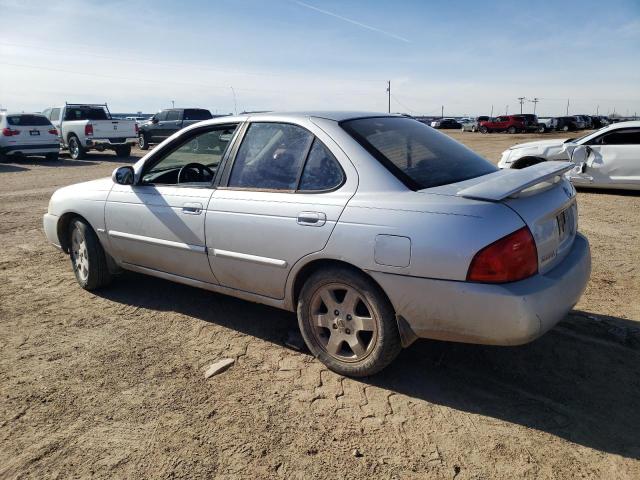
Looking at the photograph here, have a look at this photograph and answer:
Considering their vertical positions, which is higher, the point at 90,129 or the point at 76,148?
the point at 90,129

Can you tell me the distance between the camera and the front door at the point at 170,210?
3.68m

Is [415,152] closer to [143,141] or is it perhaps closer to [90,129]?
[90,129]

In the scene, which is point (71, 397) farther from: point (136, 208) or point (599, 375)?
point (599, 375)

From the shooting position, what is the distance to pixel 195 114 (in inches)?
853

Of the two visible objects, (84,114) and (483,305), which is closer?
(483,305)

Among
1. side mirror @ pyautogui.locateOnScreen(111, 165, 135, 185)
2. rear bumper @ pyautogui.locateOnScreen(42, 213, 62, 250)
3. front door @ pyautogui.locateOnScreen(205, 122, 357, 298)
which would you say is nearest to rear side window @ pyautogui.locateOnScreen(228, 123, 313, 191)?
front door @ pyautogui.locateOnScreen(205, 122, 357, 298)

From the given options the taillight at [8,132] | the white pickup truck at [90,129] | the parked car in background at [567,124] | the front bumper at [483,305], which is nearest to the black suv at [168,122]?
the white pickup truck at [90,129]

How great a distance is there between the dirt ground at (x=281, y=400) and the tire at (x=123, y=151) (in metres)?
15.5

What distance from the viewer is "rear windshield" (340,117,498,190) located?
3002 millimetres

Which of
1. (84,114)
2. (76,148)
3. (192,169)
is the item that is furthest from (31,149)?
(192,169)

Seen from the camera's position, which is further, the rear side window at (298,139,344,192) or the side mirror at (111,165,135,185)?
the side mirror at (111,165,135,185)

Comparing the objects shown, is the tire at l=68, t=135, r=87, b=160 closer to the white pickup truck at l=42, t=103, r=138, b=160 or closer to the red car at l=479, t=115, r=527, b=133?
the white pickup truck at l=42, t=103, r=138, b=160

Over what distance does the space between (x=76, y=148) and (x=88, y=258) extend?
16122 mm

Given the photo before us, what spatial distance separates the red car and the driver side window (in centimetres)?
4643
